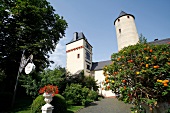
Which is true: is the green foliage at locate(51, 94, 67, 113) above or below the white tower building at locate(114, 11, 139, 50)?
below

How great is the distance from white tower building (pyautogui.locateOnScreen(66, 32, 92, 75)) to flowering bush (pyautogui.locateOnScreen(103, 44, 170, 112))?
20.3 metres

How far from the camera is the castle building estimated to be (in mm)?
20733

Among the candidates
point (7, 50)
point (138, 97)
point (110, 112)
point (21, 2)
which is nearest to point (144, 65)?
point (138, 97)

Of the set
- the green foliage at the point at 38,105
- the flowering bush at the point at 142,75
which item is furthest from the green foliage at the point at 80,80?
the flowering bush at the point at 142,75

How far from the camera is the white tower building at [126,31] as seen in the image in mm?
20422

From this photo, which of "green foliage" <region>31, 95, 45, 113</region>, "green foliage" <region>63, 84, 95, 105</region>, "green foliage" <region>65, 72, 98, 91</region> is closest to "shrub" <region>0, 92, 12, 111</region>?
"green foliage" <region>31, 95, 45, 113</region>

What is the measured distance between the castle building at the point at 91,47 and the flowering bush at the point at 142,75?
1706 centimetres

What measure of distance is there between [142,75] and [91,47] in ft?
90.7

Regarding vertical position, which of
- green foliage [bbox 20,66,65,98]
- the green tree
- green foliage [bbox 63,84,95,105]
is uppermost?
the green tree

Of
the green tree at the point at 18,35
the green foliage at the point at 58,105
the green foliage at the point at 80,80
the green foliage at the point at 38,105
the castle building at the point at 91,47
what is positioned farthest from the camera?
the castle building at the point at 91,47

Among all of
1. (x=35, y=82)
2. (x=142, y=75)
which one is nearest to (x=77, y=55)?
(x=35, y=82)

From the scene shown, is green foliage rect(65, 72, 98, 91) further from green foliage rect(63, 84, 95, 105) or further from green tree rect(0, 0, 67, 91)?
green tree rect(0, 0, 67, 91)

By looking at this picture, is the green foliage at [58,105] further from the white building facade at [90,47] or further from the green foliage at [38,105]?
the white building facade at [90,47]

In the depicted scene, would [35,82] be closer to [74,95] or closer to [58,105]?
[58,105]
